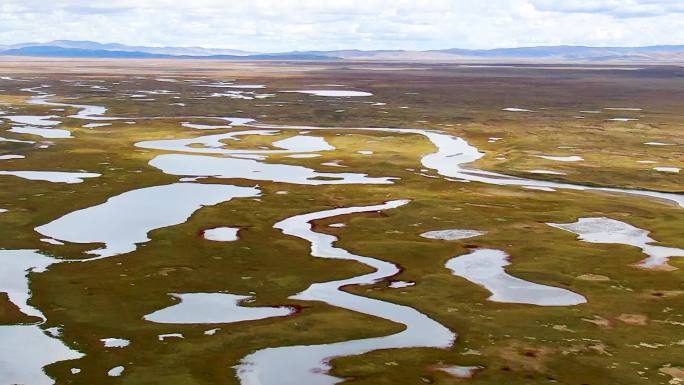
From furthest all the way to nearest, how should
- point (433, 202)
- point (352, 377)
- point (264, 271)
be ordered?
point (433, 202)
point (264, 271)
point (352, 377)

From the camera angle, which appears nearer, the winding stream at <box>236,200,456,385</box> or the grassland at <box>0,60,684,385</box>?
the winding stream at <box>236,200,456,385</box>

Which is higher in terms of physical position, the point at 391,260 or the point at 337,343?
the point at 337,343

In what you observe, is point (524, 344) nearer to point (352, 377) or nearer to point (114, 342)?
point (352, 377)

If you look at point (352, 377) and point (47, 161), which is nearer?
point (352, 377)

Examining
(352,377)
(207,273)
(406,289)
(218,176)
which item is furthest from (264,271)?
(218,176)

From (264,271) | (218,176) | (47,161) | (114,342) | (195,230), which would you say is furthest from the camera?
(47,161)

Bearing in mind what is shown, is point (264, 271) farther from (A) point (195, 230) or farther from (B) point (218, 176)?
(B) point (218, 176)

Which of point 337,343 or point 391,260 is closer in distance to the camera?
point 337,343

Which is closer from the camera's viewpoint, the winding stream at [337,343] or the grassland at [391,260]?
the winding stream at [337,343]

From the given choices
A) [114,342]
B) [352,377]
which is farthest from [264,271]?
[352,377]
